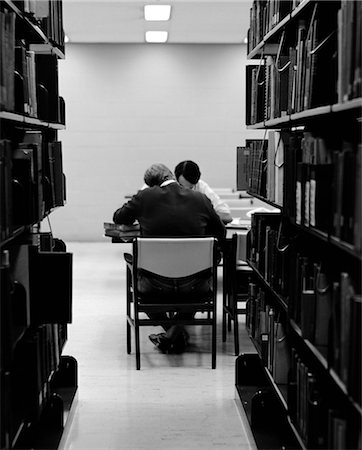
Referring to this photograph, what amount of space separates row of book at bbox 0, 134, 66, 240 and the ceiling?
4.64m

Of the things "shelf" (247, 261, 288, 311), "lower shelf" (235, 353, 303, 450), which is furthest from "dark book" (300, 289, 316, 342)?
"lower shelf" (235, 353, 303, 450)

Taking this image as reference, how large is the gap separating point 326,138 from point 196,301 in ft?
6.86

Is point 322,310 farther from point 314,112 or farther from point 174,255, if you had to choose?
point 174,255

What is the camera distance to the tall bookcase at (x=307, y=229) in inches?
81.0

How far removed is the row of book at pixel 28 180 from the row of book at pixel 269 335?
3.80 feet

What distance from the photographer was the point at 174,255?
14.6 ft

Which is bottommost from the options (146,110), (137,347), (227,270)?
(137,347)

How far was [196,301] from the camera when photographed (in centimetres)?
464

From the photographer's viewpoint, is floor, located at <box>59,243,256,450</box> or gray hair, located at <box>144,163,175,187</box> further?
gray hair, located at <box>144,163,175,187</box>

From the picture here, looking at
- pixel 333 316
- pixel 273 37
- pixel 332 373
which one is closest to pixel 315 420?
pixel 332 373

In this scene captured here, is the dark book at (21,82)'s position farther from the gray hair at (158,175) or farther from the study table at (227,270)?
the study table at (227,270)

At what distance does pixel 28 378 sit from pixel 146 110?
26.3 feet

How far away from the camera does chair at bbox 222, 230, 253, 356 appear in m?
4.93

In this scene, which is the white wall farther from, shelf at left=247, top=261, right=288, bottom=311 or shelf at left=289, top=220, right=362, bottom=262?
shelf at left=289, top=220, right=362, bottom=262
